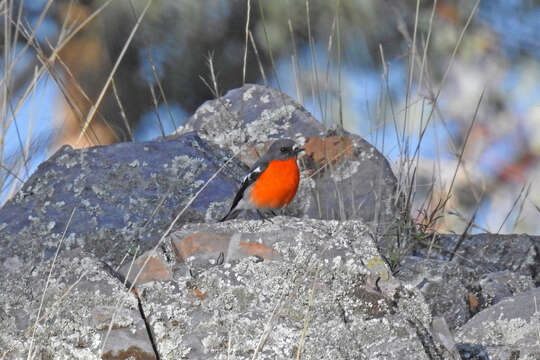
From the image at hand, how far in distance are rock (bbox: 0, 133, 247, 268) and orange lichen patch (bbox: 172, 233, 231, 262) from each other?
0.76 meters

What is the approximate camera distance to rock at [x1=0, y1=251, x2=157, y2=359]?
2020mm

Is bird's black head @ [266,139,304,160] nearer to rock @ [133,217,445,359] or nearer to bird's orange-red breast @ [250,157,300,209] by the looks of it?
bird's orange-red breast @ [250,157,300,209]

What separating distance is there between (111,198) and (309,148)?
137 cm

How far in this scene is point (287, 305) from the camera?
2105 millimetres

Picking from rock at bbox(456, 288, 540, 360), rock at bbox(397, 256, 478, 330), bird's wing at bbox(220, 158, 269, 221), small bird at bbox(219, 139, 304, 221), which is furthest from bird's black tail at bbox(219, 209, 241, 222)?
rock at bbox(456, 288, 540, 360)

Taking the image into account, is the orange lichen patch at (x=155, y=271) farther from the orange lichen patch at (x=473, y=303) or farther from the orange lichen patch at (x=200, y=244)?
the orange lichen patch at (x=473, y=303)

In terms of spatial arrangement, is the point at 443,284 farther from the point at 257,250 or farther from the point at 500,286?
the point at 257,250

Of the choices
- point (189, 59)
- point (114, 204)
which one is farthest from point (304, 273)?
point (189, 59)

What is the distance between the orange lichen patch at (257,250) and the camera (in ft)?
7.50

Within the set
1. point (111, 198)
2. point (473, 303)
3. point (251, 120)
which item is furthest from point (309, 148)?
point (473, 303)

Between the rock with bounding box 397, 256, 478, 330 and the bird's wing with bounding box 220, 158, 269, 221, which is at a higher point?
the bird's wing with bounding box 220, 158, 269, 221

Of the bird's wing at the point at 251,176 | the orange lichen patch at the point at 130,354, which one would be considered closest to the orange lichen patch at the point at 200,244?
the orange lichen patch at the point at 130,354

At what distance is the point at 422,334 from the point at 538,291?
2.96 ft

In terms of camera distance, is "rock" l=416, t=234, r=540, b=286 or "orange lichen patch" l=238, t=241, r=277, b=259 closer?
"orange lichen patch" l=238, t=241, r=277, b=259
